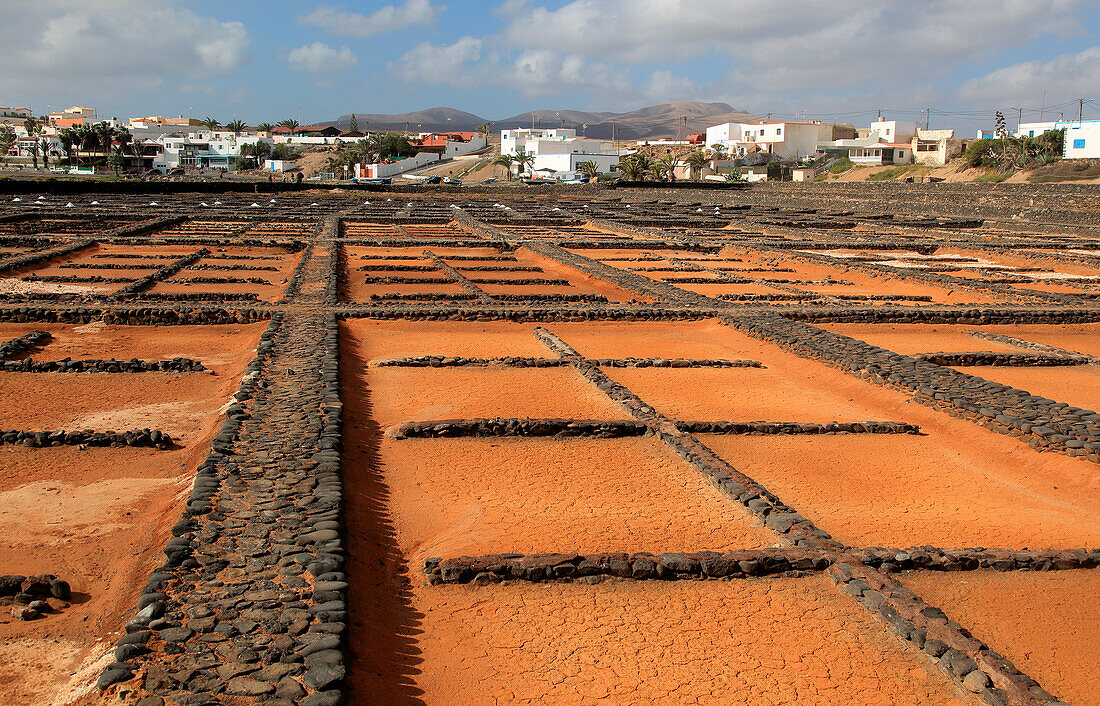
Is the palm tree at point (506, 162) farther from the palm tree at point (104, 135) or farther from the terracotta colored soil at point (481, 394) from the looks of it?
the terracotta colored soil at point (481, 394)

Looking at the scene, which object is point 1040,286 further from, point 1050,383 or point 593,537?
point 593,537

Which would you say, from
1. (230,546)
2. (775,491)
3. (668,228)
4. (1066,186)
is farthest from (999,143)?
(230,546)

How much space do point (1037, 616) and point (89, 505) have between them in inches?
208

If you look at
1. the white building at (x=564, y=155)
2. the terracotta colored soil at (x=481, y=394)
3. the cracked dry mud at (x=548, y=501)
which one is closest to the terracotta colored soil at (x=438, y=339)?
the cracked dry mud at (x=548, y=501)

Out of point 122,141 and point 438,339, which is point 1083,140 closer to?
point 438,339

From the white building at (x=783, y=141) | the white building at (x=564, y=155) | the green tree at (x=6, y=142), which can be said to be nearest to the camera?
the white building at (x=564, y=155)

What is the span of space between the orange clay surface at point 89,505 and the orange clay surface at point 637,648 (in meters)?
1.19

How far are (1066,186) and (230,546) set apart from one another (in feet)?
123

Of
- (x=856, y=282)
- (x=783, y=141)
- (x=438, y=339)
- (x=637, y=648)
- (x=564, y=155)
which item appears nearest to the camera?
(x=637, y=648)

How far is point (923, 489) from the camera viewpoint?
19.8ft

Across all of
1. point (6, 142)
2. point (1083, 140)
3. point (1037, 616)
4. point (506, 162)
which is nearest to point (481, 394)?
point (1037, 616)

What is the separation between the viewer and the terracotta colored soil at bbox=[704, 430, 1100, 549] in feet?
17.3

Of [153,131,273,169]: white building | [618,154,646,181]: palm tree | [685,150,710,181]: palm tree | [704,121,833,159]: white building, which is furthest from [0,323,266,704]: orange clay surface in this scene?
Result: [153,131,273,169]: white building

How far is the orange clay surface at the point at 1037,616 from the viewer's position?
3838 millimetres
